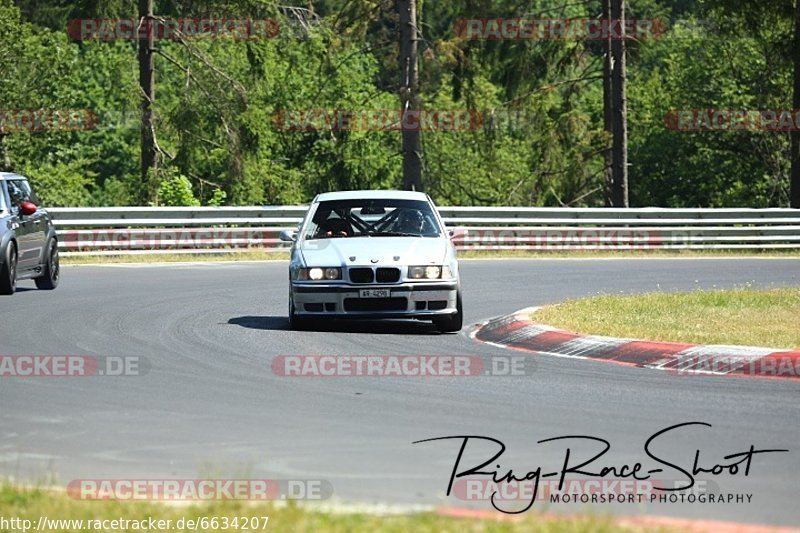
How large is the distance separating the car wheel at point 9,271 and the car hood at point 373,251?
214 inches

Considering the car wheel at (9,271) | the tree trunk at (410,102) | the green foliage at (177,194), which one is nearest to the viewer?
the car wheel at (9,271)

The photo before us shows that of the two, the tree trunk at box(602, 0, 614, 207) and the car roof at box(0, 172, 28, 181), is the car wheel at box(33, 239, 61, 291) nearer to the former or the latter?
the car roof at box(0, 172, 28, 181)

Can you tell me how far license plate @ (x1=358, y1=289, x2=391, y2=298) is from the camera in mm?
15648

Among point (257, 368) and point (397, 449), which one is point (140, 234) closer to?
point (257, 368)

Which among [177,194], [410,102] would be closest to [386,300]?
[177,194]

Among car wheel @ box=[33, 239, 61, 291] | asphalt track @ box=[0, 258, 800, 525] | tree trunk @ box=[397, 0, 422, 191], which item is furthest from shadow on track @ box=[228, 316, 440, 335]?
tree trunk @ box=[397, 0, 422, 191]

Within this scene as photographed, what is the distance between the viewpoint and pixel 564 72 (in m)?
44.2

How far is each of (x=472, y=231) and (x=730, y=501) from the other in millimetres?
25439

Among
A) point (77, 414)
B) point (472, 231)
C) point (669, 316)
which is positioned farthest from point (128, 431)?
point (472, 231)

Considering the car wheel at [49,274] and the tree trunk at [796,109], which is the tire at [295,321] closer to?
the car wheel at [49,274]

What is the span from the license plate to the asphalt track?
0.42m

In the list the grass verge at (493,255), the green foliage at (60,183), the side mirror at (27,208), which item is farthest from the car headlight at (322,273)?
the green foliage at (60,183)

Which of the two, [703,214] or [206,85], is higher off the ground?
[206,85]

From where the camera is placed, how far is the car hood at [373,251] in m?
15.8
